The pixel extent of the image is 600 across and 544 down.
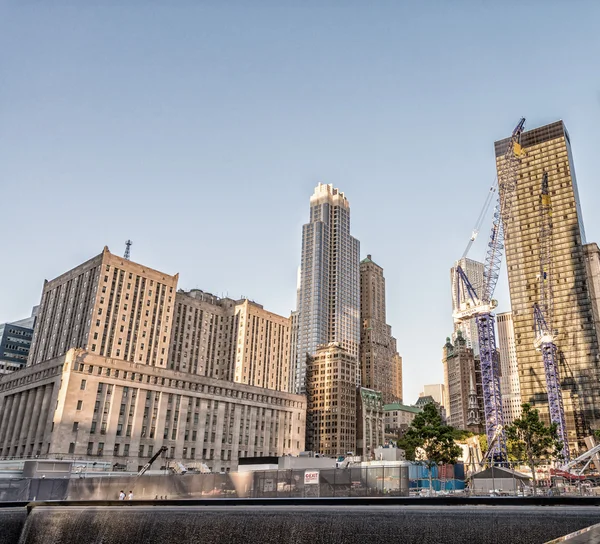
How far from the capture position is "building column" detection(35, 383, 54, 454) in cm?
12612

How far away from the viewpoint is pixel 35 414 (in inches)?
5231

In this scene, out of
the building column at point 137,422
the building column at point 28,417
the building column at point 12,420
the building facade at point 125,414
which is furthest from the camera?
the building column at point 12,420

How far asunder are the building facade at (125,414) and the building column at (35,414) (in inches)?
9.3

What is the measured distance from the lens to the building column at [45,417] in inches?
4966

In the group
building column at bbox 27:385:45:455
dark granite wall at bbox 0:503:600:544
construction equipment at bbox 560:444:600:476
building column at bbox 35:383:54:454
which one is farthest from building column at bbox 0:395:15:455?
construction equipment at bbox 560:444:600:476

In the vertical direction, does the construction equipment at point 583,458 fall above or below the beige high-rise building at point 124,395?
below

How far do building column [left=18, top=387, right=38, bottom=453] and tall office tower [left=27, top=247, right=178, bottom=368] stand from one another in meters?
28.6

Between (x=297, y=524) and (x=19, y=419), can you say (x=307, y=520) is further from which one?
(x=19, y=419)

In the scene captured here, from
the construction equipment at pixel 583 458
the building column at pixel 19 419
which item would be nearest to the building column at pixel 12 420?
the building column at pixel 19 419

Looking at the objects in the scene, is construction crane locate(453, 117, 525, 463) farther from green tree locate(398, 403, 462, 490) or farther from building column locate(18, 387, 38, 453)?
building column locate(18, 387, 38, 453)

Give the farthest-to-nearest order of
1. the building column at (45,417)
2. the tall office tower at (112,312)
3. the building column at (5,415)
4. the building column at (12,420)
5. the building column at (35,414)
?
the tall office tower at (112,312)
the building column at (5,415)
the building column at (12,420)
the building column at (35,414)
the building column at (45,417)

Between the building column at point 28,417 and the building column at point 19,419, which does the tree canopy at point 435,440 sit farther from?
the building column at point 19,419

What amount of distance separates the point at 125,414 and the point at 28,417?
80.7 feet

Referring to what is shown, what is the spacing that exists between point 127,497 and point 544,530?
34576mm
